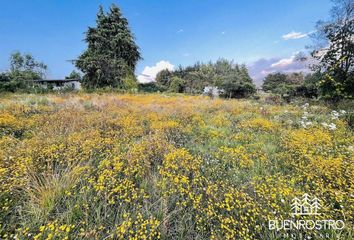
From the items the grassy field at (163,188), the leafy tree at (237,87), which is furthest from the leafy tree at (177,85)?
the grassy field at (163,188)

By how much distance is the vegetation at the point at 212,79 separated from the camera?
21031mm

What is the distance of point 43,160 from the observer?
2.75m

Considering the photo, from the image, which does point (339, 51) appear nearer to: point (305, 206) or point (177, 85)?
point (305, 206)

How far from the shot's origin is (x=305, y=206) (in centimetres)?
194

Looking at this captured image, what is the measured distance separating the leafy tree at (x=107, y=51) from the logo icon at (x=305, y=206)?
79.4ft

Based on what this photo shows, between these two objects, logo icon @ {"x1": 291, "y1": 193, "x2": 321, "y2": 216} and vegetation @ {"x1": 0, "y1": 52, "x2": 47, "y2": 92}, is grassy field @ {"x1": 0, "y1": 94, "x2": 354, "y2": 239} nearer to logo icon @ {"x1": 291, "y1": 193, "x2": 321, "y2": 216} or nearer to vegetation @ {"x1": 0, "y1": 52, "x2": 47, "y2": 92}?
logo icon @ {"x1": 291, "y1": 193, "x2": 321, "y2": 216}

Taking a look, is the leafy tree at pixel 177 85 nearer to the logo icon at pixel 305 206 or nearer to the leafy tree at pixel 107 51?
the leafy tree at pixel 107 51

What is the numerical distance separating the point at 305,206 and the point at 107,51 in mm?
26945

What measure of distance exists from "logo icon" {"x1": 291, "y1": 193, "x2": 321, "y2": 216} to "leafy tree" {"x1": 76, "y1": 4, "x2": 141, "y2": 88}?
24.2 meters

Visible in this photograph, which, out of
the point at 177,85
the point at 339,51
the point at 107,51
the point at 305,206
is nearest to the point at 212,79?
the point at 177,85

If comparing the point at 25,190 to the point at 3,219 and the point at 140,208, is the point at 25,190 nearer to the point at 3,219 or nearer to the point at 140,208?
the point at 3,219

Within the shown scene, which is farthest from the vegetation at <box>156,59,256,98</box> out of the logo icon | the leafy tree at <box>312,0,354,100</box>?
the logo icon

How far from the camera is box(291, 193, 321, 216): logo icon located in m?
1.86

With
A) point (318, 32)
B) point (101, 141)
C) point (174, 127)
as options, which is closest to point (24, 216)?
point (101, 141)
